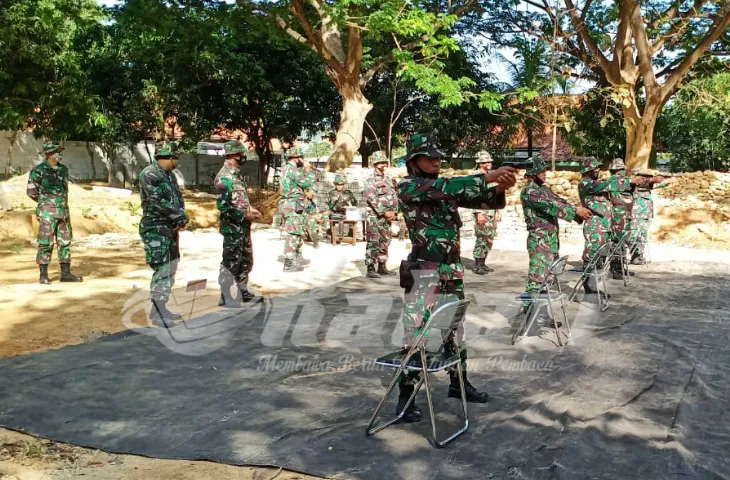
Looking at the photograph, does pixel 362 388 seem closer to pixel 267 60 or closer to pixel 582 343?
pixel 582 343

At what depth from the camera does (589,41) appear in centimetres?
1620

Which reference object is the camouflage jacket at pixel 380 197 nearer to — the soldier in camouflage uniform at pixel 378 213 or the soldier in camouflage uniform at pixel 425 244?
the soldier in camouflage uniform at pixel 378 213

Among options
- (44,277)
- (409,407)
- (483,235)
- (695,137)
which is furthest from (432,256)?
(695,137)

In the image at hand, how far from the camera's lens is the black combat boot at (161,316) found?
6.30 m

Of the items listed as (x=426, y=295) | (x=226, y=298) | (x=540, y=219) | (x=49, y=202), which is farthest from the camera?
(x=49, y=202)

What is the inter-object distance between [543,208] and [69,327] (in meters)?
4.81

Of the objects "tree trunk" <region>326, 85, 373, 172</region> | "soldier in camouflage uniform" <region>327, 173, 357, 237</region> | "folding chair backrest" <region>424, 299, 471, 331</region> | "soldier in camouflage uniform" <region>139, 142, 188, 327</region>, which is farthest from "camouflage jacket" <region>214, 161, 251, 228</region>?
"tree trunk" <region>326, 85, 373, 172</region>

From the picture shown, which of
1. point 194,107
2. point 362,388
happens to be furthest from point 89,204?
point 362,388

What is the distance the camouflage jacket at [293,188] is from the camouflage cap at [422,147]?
18.7ft

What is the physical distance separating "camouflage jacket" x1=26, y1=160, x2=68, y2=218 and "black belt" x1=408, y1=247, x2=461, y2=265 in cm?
608

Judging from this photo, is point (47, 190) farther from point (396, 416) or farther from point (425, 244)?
point (396, 416)

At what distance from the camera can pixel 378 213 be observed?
29.8ft

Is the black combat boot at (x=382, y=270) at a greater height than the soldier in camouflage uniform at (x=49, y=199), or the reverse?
the soldier in camouflage uniform at (x=49, y=199)

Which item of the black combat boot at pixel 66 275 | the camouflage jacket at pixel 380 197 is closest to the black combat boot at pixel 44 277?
the black combat boot at pixel 66 275
